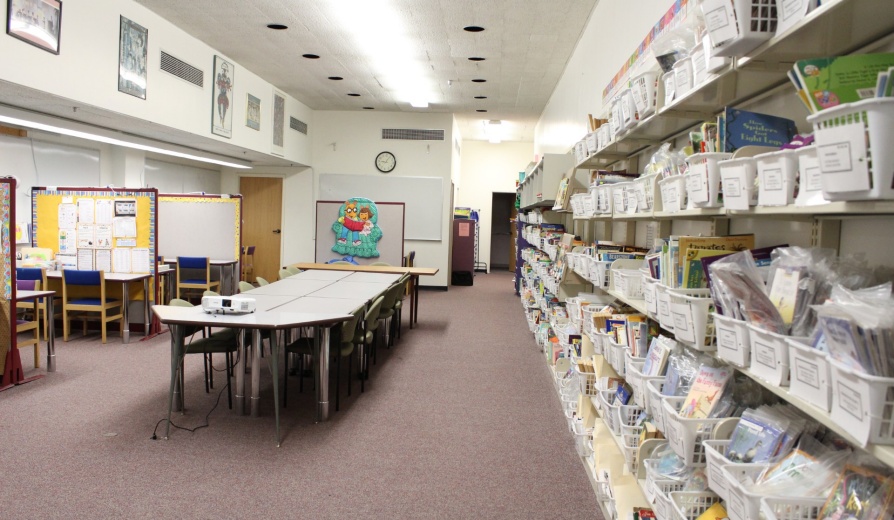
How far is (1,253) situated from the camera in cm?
417

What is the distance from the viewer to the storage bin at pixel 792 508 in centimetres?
108

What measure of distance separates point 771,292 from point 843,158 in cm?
45

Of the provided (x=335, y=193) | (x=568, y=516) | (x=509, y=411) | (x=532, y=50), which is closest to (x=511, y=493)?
(x=568, y=516)

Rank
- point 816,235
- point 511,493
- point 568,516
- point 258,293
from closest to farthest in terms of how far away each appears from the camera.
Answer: point 816,235 < point 568,516 < point 511,493 < point 258,293

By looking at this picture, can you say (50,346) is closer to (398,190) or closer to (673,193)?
(673,193)

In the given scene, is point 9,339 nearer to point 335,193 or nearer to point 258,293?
point 258,293

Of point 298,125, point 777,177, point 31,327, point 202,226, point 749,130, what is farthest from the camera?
point 298,125

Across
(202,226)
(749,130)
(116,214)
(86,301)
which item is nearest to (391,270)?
(202,226)

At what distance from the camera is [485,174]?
14.0m

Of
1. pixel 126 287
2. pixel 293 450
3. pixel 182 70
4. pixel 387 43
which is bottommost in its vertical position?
pixel 293 450

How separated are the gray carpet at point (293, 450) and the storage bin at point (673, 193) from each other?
1688mm

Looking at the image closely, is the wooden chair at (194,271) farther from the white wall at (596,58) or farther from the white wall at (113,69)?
the white wall at (596,58)

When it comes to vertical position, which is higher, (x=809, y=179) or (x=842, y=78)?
(x=842, y=78)

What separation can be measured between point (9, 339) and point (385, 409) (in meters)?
2.88
